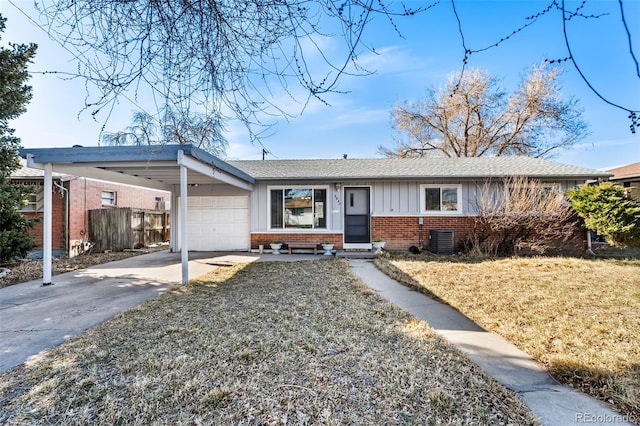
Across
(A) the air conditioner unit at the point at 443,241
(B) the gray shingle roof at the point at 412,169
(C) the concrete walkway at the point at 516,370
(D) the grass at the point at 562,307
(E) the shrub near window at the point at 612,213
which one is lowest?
(C) the concrete walkway at the point at 516,370

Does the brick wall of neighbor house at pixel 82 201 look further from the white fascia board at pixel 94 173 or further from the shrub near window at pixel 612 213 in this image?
the shrub near window at pixel 612 213

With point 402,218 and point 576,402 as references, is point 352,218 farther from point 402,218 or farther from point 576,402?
point 576,402

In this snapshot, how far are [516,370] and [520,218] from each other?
8.07 m

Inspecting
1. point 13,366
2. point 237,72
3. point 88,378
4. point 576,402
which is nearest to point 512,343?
point 576,402

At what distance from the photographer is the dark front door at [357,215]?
11359 millimetres

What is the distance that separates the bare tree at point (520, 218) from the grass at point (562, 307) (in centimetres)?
122

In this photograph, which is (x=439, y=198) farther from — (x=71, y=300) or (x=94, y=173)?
(x=71, y=300)

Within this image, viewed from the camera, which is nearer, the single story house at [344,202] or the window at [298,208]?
the single story house at [344,202]

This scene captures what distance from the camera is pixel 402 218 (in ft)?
35.9

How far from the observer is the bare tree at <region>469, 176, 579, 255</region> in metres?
9.41

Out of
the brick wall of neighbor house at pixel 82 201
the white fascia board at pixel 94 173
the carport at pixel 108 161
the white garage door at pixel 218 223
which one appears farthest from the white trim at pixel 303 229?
the brick wall of neighbor house at pixel 82 201

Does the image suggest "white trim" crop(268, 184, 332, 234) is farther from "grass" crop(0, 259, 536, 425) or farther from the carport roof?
"grass" crop(0, 259, 536, 425)

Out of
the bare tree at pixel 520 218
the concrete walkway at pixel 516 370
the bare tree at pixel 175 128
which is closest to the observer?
the concrete walkway at pixel 516 370

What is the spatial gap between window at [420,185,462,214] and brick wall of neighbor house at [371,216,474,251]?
13.4 inches
